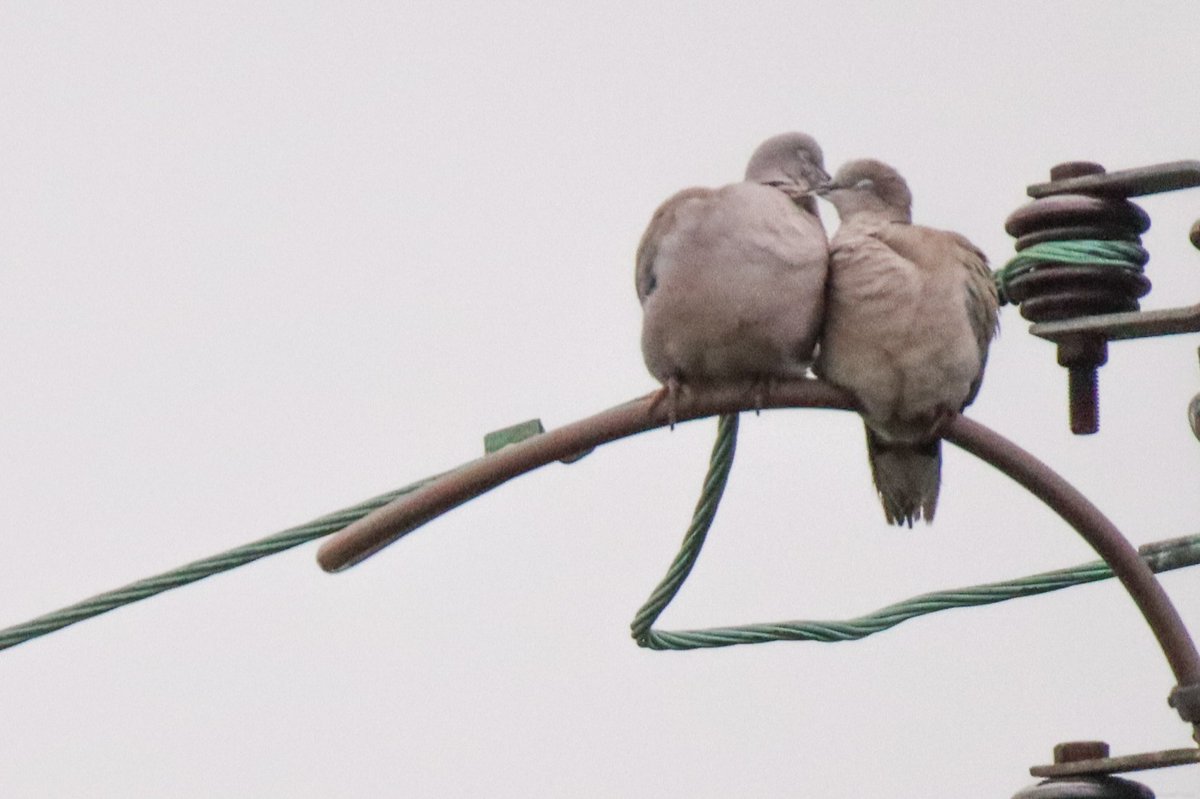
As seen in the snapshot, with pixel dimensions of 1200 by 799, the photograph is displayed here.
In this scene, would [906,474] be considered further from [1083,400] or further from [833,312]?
[1083,400]

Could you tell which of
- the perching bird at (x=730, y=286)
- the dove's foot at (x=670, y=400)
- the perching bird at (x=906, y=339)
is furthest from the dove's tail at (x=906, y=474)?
the dove's foot at (x=670, y=400)

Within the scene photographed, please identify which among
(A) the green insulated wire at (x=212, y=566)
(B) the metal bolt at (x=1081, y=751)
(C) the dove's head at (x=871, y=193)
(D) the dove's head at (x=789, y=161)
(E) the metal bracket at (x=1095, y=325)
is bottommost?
(B) the metal bolt at (x=1081, y=751)

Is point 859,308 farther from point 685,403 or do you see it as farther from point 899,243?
point 685,403

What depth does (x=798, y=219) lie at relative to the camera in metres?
4.83

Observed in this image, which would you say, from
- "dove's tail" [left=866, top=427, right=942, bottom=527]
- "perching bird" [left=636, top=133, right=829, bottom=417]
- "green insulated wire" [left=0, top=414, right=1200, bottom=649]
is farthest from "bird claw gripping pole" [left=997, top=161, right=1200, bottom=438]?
"dove's tail" [left=866, top=427, right=942, bottom=527]

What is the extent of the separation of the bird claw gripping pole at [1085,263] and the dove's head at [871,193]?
4.86 ft

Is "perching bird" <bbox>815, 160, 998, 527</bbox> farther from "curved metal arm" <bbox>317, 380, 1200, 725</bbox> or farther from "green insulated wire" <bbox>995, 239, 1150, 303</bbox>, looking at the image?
"green insulated wire" <bbox>995, 239, 1150, 303</bbox>

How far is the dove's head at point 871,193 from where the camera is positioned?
520cm

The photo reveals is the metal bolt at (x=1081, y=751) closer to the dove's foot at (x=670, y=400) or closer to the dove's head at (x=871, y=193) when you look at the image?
the dove's foot at (x=670, y=400)

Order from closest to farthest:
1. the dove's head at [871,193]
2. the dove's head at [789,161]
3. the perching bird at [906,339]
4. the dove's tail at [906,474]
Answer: the perching bird at [906,339], the dove's tail at [906,474], the dove's head at [871,193], the dove's head at [789,161]

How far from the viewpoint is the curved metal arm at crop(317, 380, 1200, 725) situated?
10.7 ft

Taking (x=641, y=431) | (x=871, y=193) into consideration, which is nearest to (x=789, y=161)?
(x=871, y=193)

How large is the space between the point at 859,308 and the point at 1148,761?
5.05 ft

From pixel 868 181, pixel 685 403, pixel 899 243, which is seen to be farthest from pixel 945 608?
pixel 868 181
